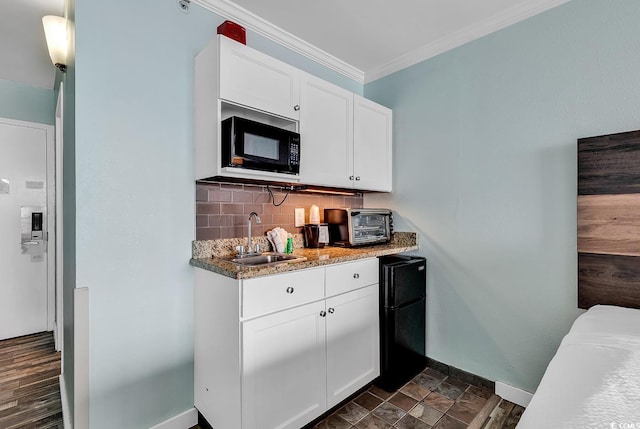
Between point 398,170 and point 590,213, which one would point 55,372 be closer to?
point 398,170

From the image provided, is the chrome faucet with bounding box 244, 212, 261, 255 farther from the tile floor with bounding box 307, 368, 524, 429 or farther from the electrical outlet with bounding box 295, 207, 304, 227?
the tile floor with bounding box 307, 368, 524, 429

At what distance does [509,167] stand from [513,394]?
1490 millimetres

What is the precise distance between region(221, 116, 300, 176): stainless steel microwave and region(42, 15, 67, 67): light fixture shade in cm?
117

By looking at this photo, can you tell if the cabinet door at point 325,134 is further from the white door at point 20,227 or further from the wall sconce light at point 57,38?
the white door at point 20,227

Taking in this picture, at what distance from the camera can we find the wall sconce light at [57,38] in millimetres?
1896

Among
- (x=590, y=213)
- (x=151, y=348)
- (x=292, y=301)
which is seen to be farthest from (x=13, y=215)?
(x=590, y=213)

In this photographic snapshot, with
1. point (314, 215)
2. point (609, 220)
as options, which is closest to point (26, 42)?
point (314, 215)

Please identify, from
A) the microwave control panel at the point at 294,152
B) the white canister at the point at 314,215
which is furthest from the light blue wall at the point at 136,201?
the white canister at the point at 314,215

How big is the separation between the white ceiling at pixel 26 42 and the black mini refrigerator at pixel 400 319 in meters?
2.81

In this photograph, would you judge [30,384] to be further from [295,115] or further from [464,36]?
[464,36]

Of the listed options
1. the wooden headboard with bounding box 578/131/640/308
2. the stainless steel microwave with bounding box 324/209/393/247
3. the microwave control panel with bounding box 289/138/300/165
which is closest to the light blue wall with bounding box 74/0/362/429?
the microwave control panel with bounding box 289/138/300/165

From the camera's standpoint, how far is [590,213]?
5.64 feet

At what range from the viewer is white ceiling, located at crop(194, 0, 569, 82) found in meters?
1.98

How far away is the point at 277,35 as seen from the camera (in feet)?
7.45
